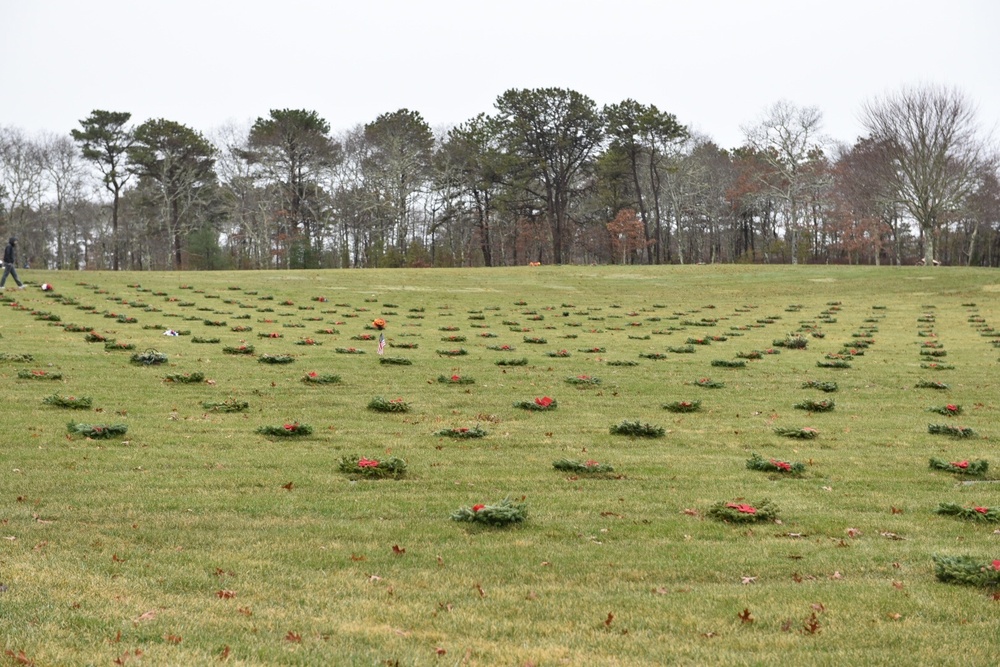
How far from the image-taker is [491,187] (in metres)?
79.4

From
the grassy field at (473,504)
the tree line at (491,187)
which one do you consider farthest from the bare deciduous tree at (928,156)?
the grassy field at (473,504)

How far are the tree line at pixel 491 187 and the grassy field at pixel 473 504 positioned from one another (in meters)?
53.5

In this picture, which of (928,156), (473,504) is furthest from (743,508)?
(928,156)

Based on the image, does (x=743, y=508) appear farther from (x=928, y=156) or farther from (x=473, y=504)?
(x=928, y=156)

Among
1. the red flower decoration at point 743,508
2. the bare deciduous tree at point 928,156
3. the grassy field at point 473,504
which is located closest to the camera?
the grassy field at point 473,504

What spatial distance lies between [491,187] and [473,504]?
236 feet

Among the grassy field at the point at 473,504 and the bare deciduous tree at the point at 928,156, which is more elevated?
the bare deciduous tree at the point at 928,156

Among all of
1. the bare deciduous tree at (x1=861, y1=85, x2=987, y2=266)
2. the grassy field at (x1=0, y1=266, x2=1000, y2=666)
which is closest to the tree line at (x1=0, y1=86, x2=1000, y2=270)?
the bare deciduous tree at (x1=861, y1=85, x2=987, y2=266)

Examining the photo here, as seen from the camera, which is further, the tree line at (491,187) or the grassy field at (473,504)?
the tree line at (491,187)

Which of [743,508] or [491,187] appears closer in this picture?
[743,508]

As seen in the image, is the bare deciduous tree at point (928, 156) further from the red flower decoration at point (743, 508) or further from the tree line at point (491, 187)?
the red flower decoration at point (743, 508)

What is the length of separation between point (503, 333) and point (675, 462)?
18587mm

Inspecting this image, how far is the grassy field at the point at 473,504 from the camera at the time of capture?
18.5 ft

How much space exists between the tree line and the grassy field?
5353 centimetres
